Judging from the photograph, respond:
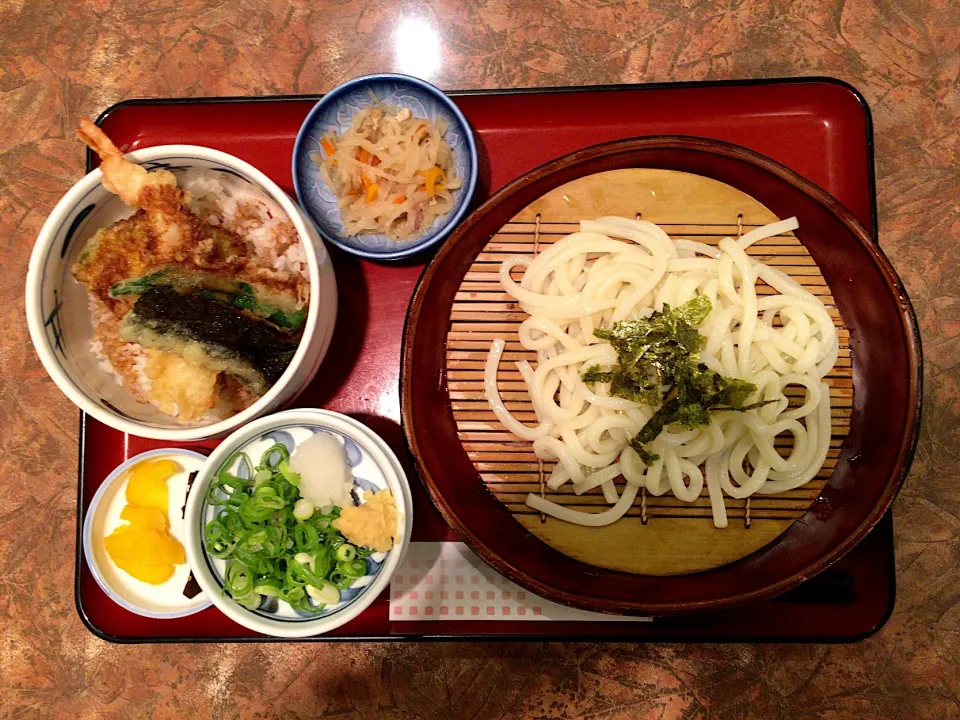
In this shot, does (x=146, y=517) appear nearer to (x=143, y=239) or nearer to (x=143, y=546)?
(x=143, y=546)

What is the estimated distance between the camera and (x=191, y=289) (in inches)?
62.2

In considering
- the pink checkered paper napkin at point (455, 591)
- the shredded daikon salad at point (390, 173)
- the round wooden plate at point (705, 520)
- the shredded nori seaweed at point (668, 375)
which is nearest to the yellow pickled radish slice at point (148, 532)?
the pink checkered paper napkin at point (455, 591)

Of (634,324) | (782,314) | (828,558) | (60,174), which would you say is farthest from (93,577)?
(782,314)

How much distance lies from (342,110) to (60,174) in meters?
1.15

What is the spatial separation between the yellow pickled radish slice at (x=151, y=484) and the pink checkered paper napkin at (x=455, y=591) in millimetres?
777

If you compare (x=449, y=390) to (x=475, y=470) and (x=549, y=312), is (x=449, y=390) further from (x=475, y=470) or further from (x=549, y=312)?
(x=549, y=312)

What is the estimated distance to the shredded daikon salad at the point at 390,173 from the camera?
1935mm

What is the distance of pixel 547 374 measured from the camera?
6.23ft

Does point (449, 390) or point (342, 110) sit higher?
point (342, 110)

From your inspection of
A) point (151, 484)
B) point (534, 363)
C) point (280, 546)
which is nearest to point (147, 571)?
point (151, 484)

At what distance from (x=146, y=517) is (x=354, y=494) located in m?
0.69

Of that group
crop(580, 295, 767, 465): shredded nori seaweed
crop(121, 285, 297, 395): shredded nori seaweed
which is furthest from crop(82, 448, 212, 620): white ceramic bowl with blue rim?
crop(580, 295, 767, 465): shredded nori seaweed

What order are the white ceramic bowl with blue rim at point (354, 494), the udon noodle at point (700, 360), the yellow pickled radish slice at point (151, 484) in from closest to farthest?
the white ceramic bowl with blue rim at point (354, 494) < the udon noodle at point (700, 360) < the yellow pickled radish slice at point (151, 484)

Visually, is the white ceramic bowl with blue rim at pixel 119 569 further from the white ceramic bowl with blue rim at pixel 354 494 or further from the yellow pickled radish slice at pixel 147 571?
the white ceramic bowl with blue rim at pixel 354 494
